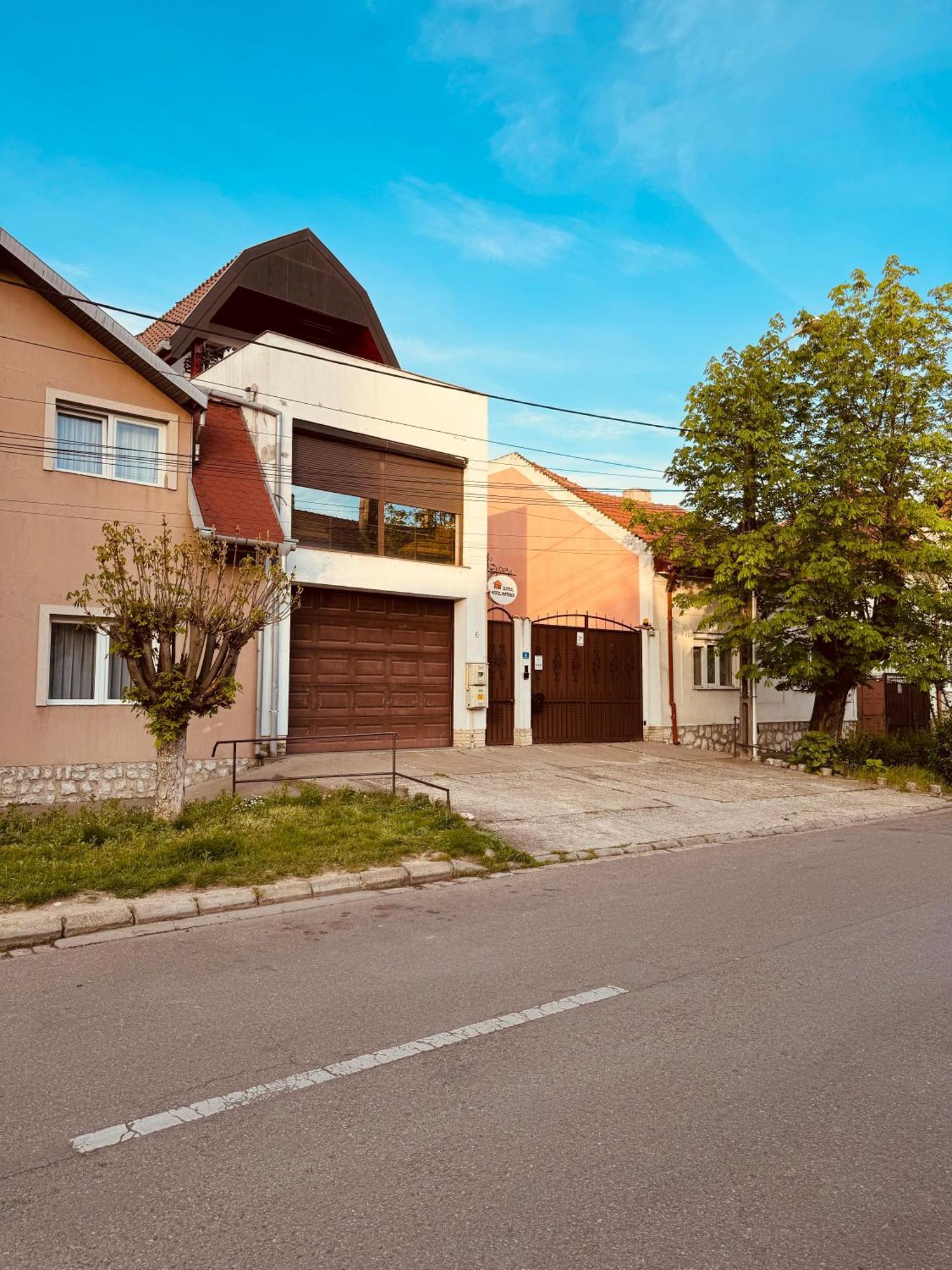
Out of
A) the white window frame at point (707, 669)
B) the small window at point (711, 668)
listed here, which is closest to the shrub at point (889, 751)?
the white window frame at point (707, 669)

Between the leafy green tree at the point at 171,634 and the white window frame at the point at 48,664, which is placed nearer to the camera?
the leafy green tree at the point at 171,634

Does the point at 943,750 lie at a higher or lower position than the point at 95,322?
lower

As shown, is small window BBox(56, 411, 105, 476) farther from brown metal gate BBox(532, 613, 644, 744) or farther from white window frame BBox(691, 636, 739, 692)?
white window frame BBox(691, 636, 739, 692)

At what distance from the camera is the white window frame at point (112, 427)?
494 inches

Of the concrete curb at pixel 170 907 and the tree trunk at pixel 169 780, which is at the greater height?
the tree trunk at pixel 169 780

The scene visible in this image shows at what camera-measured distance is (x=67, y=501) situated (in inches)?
495

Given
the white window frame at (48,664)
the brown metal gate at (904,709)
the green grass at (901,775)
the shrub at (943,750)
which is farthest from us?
the brown metal gate at (904,709)

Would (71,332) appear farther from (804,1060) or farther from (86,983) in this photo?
(804,1060)

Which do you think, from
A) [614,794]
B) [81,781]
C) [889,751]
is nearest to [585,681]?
[614,794]

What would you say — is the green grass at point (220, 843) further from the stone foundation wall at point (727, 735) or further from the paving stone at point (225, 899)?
the stone foundation wall at point (727, 735)

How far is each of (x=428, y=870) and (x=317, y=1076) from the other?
438 cm

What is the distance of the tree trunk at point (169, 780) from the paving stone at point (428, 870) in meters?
2.55

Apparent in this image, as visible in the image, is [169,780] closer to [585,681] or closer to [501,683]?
[501,683]

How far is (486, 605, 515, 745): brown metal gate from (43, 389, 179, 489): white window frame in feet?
23.6
